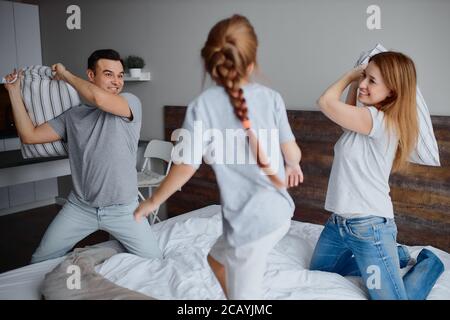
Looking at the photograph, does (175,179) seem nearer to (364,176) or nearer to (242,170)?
(242,170)

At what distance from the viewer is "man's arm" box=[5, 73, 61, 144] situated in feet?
5.43

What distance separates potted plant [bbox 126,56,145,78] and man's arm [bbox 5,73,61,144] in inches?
53.1

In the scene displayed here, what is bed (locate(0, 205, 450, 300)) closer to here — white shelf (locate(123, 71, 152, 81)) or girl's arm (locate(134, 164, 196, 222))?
girl's arm (locate(134, 164, 196, 222))

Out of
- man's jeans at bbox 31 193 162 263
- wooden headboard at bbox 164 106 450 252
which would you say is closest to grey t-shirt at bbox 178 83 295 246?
man's jeans at bbox 31 193 162 263

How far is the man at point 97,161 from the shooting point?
1667mm

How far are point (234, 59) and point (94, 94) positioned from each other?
0.69 metres

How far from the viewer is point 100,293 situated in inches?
55.0

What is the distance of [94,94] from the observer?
4.55ft

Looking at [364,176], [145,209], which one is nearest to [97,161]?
[145,209]

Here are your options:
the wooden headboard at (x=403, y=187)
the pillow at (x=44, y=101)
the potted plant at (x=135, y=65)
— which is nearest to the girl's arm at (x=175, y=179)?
the pillow at (x=44, y=101)

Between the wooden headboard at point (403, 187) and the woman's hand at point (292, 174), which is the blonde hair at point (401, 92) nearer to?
the woman's hand at point (292, 174)
